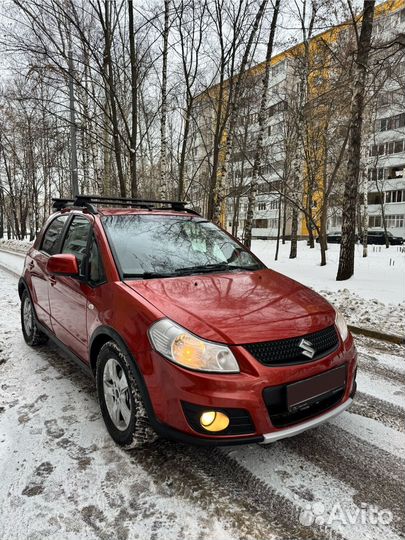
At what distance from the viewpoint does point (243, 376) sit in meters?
2.15

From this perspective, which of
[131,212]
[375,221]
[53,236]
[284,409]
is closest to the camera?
[284,409]

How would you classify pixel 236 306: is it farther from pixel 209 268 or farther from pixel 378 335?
pixel 378 335

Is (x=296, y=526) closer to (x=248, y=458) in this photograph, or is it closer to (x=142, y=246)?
(x=248, y=458)

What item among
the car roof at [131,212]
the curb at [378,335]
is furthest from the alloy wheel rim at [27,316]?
the curb at [378,335]

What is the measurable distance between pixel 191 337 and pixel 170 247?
4.23 feet

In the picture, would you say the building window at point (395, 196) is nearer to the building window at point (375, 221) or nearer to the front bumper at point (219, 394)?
the building window at point (375, 221)

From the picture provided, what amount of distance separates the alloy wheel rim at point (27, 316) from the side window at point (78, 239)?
1.33 m

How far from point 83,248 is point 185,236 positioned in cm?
94

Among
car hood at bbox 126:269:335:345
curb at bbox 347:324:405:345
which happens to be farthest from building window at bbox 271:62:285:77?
car hood at bbox 126:269:335:345

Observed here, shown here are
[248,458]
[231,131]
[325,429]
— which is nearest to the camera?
[248,458]

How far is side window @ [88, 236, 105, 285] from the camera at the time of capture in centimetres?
300

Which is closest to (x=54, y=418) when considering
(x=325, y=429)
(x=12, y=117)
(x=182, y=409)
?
(x=182, y=409)

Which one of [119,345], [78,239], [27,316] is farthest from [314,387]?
[27,316]

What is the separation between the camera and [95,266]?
3.12 m
